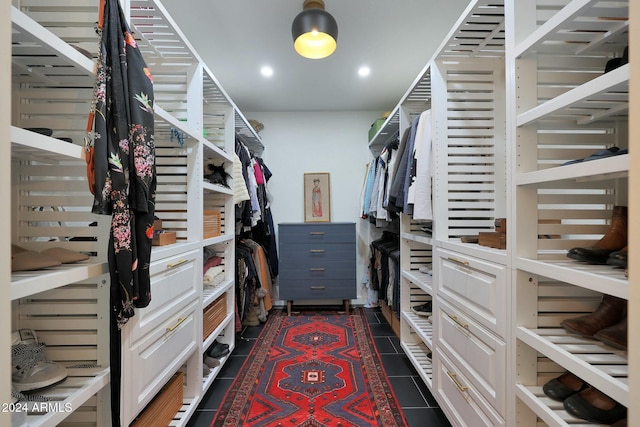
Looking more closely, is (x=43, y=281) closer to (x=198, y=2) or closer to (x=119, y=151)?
(x=119, y=151)

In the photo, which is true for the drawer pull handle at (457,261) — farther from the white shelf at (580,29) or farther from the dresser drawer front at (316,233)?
the dresser drawer front at (316,233)

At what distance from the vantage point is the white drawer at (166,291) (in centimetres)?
109

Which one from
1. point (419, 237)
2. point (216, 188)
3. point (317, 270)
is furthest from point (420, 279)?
point (216, 188)

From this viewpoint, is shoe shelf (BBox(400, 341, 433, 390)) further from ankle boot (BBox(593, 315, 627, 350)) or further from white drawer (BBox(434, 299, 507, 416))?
ankle boot (BBox(593, 315, 627, 350))

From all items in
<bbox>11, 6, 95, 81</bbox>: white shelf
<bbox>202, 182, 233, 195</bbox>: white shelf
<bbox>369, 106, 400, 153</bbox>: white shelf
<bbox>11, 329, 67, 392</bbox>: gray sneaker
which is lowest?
<bbox>11, 329, 67, 392</bbox>: gray sneaker

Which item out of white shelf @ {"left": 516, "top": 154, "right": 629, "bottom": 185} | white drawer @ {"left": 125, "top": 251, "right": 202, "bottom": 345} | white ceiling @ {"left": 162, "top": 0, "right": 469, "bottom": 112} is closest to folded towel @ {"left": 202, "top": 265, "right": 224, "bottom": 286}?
white drawer @ {"left": 125, "top": 251, "right": 202, "bottom": 345}

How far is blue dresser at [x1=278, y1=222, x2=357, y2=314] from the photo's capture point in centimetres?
316

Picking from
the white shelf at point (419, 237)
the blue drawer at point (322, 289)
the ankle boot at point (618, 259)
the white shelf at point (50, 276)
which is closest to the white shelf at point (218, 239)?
the white shelf at point (50, 276)

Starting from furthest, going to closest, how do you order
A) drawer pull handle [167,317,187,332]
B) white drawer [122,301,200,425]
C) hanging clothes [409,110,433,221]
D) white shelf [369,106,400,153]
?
white shelf [369,106,400,153]
hanging clothes [409,110,433,221]
drawer pull handle [167,317,187,332]
white drawer [122,301,200,425]

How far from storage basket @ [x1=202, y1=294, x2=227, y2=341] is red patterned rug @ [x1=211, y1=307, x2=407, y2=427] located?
380 mm

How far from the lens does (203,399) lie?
69.6 inches

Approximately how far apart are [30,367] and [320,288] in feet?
8.08

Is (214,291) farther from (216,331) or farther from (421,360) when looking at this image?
(421,360)

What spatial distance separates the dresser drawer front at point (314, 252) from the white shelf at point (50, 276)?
2223mm
